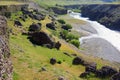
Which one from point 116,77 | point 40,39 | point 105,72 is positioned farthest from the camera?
point 40,39

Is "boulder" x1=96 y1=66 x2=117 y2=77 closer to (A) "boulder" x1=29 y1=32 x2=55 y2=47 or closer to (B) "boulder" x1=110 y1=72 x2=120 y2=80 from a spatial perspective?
(B) "boulder" x1=110 y1=72 x2=120 y2=80

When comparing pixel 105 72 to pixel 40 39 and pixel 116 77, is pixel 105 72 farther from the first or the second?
pixel 40 39

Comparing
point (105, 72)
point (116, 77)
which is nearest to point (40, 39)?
point (105, 72)

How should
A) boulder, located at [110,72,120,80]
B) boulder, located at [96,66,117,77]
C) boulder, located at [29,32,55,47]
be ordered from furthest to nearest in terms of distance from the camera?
1. boulder, located at [29,32,55,47]
2. boulder, located at [96,66,117,77]
3. boulder, located at [110,72,120,80]

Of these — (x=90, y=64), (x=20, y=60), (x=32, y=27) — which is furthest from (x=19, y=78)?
(x=32, y=27)

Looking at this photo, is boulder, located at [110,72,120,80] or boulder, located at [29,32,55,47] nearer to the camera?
boulder, located at [110,72,120,80]

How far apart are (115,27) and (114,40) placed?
58.0 m

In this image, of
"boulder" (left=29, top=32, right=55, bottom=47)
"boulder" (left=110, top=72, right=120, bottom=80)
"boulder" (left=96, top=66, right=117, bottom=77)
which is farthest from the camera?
"boulder" (left=29, top=32, right=55, bottom=47)

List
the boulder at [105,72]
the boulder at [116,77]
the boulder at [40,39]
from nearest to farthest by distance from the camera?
1. the boulder at [116,77]
2. the boulder at [105,72]
3. the boulder at [40,39]

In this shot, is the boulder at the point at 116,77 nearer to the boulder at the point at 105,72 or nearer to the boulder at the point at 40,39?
the boulder at the point at 105,72

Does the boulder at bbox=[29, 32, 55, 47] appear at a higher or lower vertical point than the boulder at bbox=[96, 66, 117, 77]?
higher

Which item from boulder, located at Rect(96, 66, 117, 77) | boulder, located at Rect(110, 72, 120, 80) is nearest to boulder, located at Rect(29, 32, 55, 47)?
boulder, located at Rect(96, 66, 117, 77)

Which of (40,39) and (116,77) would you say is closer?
(116,77)

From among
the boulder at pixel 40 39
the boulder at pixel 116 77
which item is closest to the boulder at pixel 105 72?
the boulder at pixel 116 77
